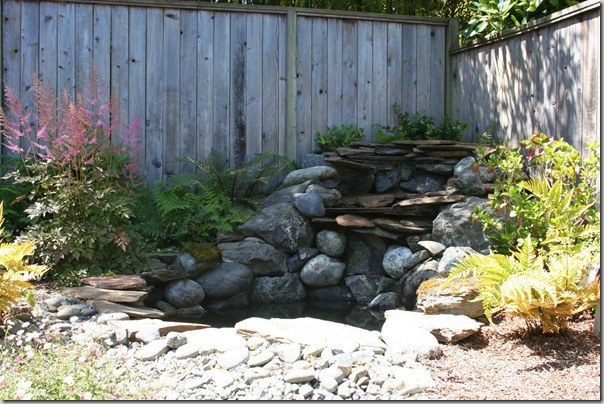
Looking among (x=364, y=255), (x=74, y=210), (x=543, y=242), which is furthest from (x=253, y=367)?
(x=364, y=255)

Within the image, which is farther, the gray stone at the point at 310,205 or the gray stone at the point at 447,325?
the gray stone at the point at 310,205

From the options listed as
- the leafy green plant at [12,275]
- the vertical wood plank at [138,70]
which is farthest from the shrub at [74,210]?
the vertical wood plank at [138,70]

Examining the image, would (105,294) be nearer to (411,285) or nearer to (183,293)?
(183,293)

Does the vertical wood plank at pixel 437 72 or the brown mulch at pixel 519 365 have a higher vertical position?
the vertical wood plank at pixel 437 72

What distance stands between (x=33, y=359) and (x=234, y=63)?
470 centimetres

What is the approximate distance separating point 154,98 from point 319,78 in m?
1.91

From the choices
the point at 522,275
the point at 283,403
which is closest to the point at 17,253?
the point at 283,403

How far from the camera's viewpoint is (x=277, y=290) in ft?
22.5

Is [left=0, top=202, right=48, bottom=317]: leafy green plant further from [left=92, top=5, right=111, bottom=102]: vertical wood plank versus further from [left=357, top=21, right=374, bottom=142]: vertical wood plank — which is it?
[left=357, top=21, right=374, bottom=142]: vertical wood plank

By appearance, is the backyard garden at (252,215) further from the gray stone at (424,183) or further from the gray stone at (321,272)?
the gray stone at (321,272)

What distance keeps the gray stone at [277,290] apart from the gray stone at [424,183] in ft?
5.30

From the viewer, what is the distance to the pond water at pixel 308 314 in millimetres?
6034

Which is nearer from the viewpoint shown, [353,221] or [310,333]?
[310,333]

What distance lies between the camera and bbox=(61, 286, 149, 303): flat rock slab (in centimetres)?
550
